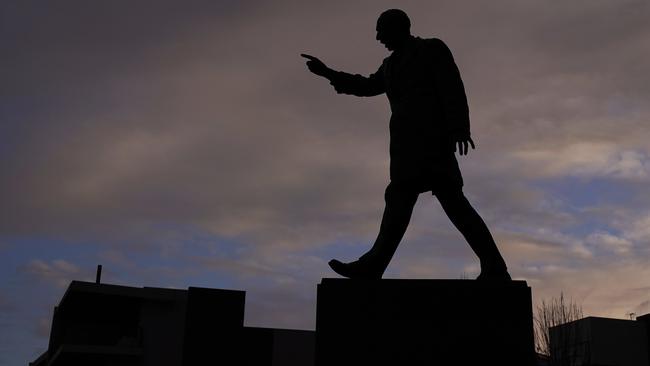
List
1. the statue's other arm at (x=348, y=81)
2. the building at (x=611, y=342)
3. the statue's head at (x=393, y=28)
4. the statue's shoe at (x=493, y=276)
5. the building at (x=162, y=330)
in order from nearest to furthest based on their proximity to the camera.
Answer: the statue's shoe at (x=493, y=276) → the statue's head at (x=393, y=28) → the statue's other arm at (x=348, y=81) → the building at (x=162, y=330) → the building at (x=611, y=342)

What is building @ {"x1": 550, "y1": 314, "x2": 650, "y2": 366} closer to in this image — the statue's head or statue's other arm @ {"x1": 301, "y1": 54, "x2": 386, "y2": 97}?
statue's other arm @ {"x1": 301, "y1": 54, "x2": 386, "y2": 97}

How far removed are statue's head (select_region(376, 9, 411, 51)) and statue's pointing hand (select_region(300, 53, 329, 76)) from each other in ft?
2.68

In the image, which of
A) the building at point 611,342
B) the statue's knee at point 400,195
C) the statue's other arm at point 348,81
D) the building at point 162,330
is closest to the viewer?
the statue's knee at point 400,195

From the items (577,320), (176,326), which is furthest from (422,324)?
(577,320)

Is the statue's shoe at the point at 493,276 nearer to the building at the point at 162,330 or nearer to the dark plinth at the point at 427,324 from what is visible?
the dark plinth at the point at 427,324

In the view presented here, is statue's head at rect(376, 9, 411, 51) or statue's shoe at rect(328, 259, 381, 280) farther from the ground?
statue's head at rect(376, 9, 411, 51)

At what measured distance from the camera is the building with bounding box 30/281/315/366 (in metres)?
27.9

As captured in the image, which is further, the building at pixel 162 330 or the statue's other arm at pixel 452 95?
the building at pixel 162 330

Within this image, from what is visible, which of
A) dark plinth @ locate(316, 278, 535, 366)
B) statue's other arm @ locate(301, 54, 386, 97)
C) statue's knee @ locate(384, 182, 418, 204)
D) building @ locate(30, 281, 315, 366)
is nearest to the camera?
dark plinth @ locate(316, 278, 535, 366)

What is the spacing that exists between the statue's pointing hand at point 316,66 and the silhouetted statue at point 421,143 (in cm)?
83

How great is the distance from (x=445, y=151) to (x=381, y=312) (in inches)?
63.4

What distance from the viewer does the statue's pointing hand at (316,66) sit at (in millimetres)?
7734

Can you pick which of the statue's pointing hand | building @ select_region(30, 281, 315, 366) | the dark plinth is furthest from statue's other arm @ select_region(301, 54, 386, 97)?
building @ select_region(30, 281, 315, 366)

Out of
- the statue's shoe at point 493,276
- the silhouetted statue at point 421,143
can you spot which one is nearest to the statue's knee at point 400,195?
the silhouetted statue at point 421,143
